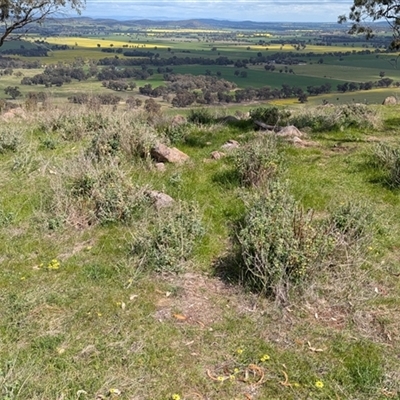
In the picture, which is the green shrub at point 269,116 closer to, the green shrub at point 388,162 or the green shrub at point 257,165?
the green shrub at point 388,162

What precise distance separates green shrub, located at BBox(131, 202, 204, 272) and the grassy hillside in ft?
0.06

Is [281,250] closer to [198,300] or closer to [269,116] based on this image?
[198,300]

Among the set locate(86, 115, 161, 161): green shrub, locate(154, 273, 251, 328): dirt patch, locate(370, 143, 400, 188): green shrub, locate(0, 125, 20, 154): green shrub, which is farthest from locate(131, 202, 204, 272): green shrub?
locate(0, 125, 20, 154): green shrub

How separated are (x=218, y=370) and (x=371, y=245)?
109 inches

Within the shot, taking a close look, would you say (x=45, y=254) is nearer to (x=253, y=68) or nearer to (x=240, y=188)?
(x=240, y=188)

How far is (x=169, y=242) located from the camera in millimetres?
5098

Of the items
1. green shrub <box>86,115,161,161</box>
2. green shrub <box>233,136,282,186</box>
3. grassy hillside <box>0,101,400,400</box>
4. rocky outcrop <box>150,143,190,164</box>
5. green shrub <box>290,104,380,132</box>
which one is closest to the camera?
grassy hillside <box>0,101,400,400</box>

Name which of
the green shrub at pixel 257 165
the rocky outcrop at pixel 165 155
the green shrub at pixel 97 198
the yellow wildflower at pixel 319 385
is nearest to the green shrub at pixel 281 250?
the yellow wildflower at pixel 319 385

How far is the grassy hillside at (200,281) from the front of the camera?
3533mm

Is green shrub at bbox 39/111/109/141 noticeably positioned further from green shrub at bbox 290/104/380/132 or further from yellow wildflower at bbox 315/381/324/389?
yellow wildflower at bbox 315/381/324/389

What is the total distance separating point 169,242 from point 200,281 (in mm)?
588

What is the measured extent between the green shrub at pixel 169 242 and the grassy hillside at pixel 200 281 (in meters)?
0.02

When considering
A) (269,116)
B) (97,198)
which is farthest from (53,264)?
(269,116)

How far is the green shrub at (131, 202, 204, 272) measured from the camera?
196 inches
